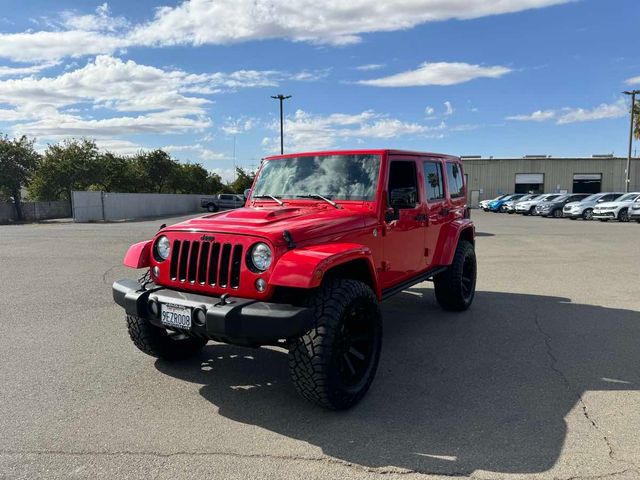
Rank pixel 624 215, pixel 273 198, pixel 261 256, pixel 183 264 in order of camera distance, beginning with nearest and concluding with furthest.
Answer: pixel 261 256 < pixel 183 264 < pixel 273 198 < pixel 624 215

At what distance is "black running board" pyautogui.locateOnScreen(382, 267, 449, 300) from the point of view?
4.78 m

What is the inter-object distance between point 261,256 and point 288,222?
20.6 inches

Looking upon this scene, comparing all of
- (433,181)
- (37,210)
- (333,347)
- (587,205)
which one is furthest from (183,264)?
(37,210)

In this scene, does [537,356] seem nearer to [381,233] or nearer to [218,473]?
[381,233]

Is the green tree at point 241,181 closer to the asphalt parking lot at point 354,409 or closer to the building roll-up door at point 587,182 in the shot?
the building roll-up door at point 587,182

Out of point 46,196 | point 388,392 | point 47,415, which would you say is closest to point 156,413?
point 47,415

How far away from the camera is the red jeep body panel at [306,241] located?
3588 mm

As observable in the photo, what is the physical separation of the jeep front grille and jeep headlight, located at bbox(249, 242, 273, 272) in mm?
107

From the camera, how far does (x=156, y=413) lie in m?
3.71

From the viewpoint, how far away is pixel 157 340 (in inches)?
176

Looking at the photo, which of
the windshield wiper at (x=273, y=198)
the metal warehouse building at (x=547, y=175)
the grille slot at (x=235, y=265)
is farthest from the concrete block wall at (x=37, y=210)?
the metal warehouse building at (x=547, y=175)

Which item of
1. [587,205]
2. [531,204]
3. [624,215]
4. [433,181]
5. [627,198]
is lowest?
[624,215]

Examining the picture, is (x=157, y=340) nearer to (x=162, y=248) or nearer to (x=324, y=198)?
(x=162, y=248)

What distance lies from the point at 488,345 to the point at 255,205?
280 cm
